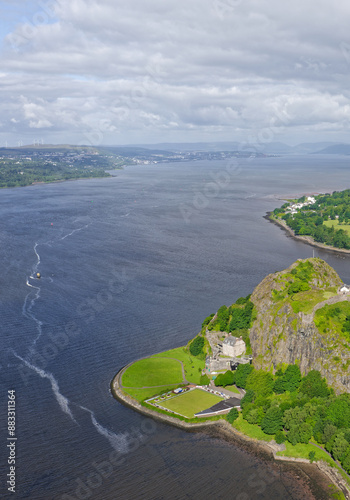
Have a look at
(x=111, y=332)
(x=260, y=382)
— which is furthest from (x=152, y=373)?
(x=111, y=332)

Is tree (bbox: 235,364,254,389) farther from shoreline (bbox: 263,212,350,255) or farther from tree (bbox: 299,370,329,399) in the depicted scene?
shoreline (bbox: 263,212,350,255)

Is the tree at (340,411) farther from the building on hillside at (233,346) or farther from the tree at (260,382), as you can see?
the building on hillside at (233,346)

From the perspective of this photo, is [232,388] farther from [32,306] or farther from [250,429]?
[32,306]

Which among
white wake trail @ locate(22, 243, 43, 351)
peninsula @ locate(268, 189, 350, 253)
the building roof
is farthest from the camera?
peninsula @ locate(268, 189, 350, 253)

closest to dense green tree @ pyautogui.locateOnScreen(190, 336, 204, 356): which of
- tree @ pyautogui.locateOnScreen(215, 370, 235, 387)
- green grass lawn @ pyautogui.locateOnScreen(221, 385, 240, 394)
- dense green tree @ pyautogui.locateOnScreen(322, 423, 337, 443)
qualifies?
tree @ pyautogui.locateOnScreen(215, 370, 235, 387)

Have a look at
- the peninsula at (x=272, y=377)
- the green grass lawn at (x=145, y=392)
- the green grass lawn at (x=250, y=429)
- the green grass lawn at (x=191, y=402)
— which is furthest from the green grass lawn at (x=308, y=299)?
the green grass lawn at (x=145, y=392)

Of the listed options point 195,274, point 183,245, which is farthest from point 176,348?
point 183,245
